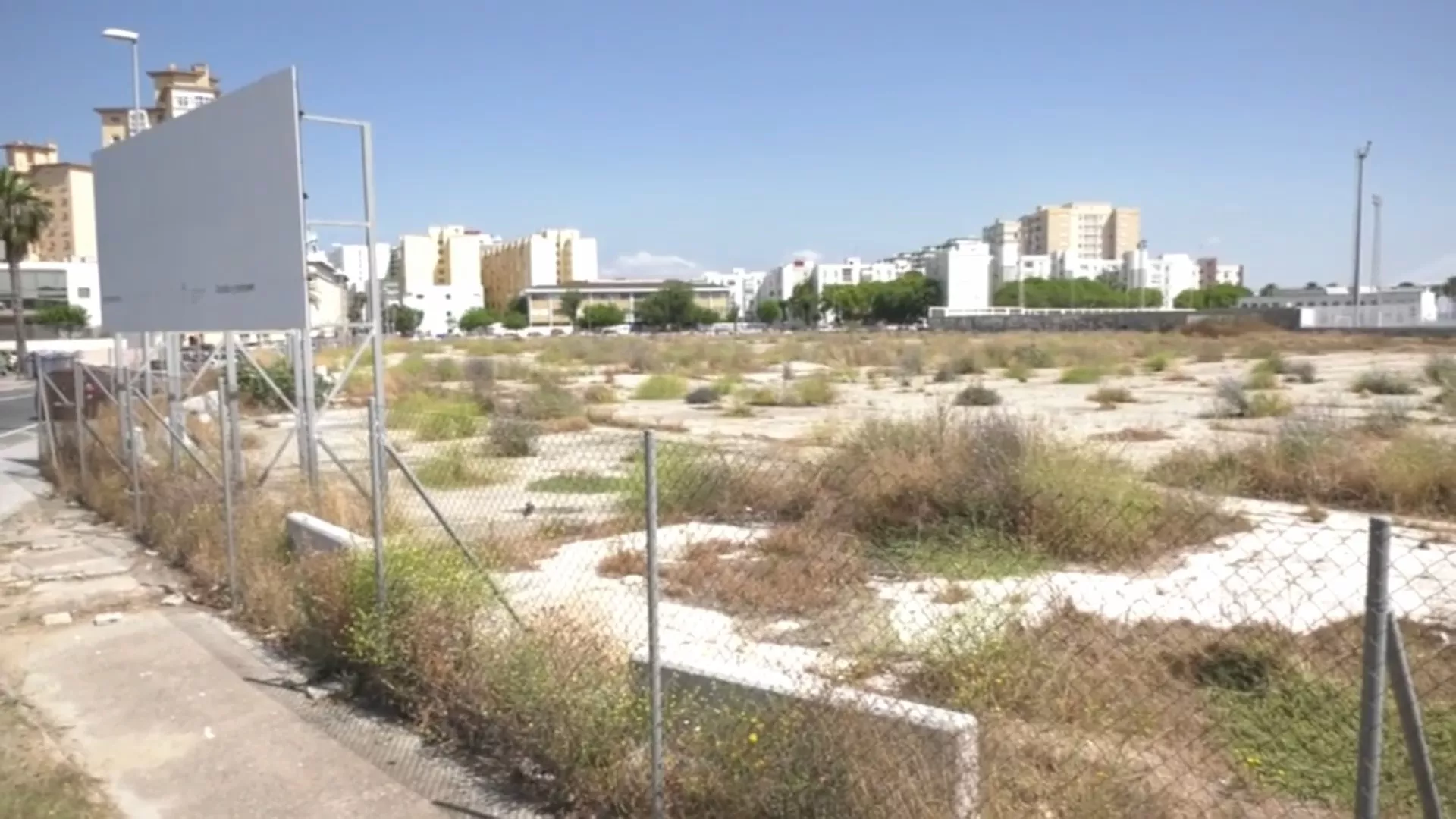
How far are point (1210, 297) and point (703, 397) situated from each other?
145 m

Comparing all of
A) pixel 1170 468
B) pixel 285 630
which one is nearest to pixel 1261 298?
pixel 1170 468

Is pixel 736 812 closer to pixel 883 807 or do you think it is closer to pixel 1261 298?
pixel 883 807

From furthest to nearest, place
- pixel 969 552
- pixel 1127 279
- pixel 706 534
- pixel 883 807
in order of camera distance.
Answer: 1. pixel 1127 279
2. pixel 706 534
3. pixel 969 552
4. pixel 883 807

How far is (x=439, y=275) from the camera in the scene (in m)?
198

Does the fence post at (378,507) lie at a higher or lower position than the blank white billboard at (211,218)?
lower

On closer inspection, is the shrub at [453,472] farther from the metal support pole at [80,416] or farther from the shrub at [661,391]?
the shrub at [661,391]

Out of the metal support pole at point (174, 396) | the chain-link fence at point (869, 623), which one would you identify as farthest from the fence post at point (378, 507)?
the metal support pole at point (174, 396)

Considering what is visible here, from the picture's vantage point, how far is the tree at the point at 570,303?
16562 cm

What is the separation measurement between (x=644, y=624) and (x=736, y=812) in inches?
127

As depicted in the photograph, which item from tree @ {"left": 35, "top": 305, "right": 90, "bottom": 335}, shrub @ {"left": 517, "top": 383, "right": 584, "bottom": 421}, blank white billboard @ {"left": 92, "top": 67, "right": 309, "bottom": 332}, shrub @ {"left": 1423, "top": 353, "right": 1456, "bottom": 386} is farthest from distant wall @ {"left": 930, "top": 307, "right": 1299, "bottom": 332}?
tree @ {"left": 35, "top": 305, "right": 90, "bottom": 335}

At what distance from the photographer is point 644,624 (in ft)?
24.5

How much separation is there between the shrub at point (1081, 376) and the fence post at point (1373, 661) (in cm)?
3264

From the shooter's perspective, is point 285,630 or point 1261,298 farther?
point 1261,298

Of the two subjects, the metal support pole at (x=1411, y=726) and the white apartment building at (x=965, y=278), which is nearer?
the metal support pole at (x=1411, y=726)
